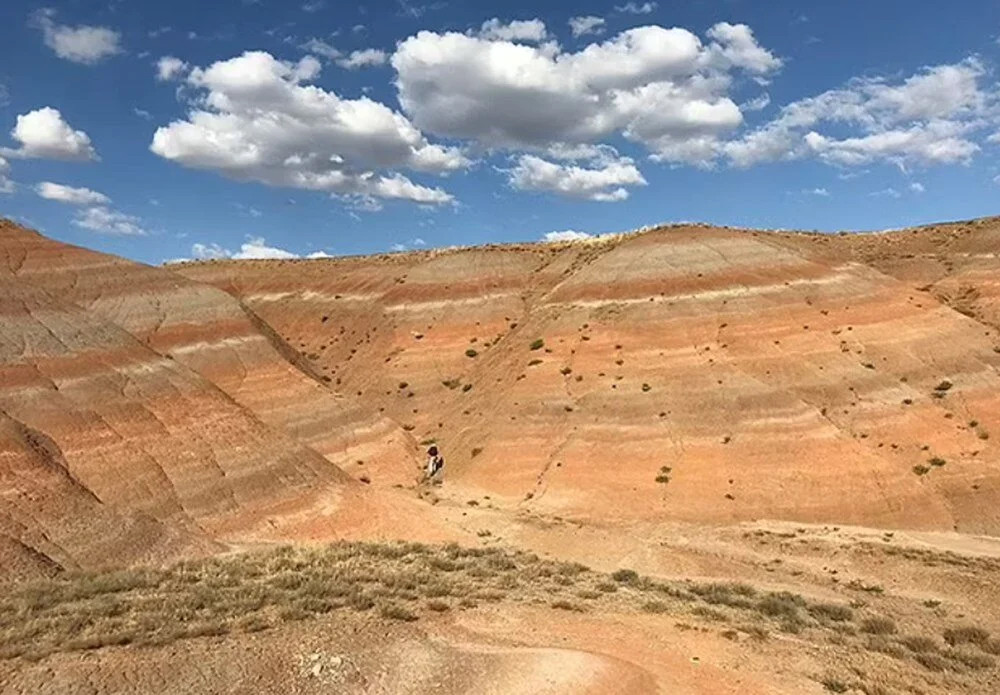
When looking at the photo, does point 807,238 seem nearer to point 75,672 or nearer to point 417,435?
point 417,435

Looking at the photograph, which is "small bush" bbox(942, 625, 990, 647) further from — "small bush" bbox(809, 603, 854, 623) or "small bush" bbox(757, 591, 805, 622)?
"small bush" bbox(757, 591, 805, 622)

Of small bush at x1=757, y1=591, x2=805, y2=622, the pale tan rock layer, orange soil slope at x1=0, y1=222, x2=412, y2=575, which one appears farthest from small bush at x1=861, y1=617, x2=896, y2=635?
orange soil slope at x1=0, y1=222, x2=412, y2=575

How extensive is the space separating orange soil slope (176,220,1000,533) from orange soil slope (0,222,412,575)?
8432 millimetres

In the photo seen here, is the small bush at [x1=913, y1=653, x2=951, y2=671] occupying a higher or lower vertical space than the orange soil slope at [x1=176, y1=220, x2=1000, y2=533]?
lower

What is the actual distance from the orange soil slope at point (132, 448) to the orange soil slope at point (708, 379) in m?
8.43

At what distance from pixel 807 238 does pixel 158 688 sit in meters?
70.6

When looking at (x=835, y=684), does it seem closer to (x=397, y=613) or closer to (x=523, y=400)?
(x=397, y=613)

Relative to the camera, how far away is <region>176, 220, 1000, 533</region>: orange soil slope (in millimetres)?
36844

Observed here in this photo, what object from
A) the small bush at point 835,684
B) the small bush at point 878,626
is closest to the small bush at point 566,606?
the small bush at point 835,684

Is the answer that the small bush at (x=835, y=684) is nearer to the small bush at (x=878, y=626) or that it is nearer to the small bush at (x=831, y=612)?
the small bush at (x=878, y=626)

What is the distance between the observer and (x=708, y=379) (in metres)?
43.5

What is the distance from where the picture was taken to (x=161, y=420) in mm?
32125

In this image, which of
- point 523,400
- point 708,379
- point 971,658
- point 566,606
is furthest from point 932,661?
point 523,400

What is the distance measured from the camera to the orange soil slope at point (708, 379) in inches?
1451
